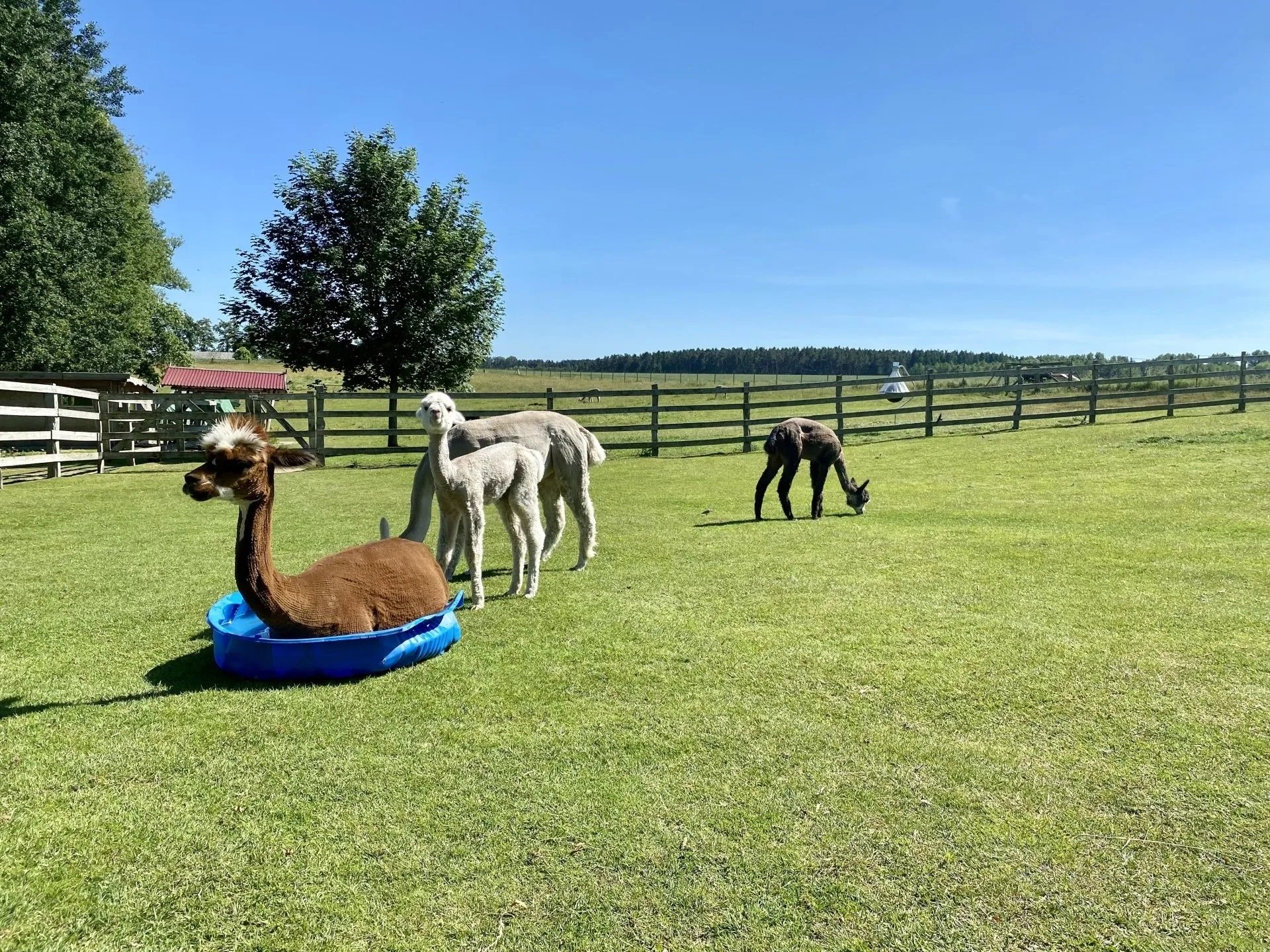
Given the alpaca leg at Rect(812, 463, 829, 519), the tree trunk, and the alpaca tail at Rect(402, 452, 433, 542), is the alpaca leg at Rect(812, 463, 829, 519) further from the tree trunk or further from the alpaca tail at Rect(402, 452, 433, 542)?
the tree trunk

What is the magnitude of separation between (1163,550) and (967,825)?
213 inches

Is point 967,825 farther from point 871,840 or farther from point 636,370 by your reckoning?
point 636,370

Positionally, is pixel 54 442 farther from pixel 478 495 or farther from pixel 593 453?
pixel 478 495

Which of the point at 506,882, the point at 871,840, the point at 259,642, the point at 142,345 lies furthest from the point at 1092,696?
the point at 142,345

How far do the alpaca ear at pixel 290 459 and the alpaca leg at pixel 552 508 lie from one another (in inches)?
134

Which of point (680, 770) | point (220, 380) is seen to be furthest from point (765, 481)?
point (220, 380)

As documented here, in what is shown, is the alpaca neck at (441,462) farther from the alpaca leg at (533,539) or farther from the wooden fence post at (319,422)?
the wooden fence post at (319,422)

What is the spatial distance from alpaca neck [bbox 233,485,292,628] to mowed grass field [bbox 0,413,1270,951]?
42 centimetres

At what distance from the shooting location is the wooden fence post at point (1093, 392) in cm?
2066

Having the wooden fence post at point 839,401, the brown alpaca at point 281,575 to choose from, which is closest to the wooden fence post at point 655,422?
the wooden fence post at point 839,401

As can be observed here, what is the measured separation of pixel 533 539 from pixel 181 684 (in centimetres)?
253

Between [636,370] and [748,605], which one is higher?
[636,370]

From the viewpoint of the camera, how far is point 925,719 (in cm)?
352

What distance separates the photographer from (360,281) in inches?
934
